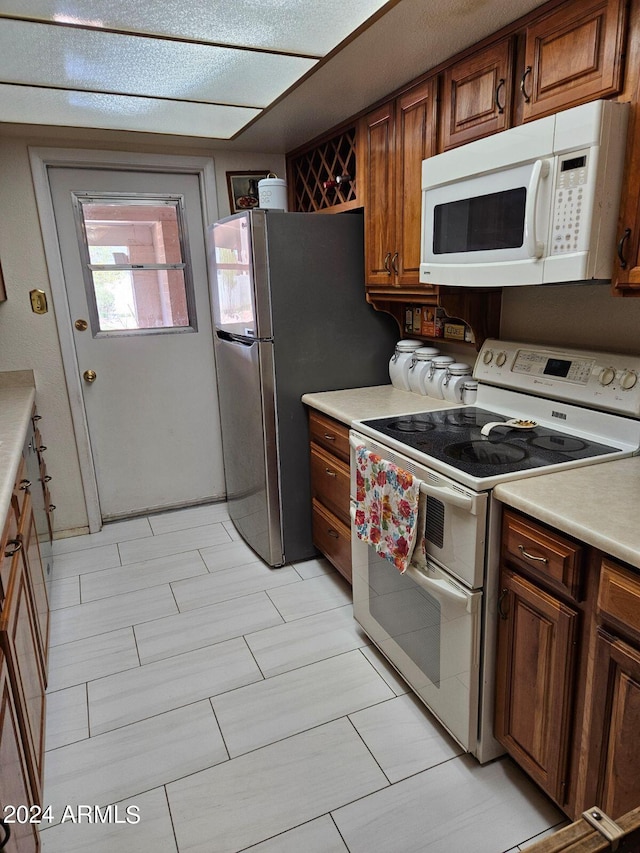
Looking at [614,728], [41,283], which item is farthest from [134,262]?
[614,728]

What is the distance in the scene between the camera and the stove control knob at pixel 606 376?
5.32 ft

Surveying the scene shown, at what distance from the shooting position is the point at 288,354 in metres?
2.49

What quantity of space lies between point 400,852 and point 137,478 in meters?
2.46

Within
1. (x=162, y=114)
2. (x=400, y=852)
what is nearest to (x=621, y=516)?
(x=400, y=852)

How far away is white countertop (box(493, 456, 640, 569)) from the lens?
1094 millimetres

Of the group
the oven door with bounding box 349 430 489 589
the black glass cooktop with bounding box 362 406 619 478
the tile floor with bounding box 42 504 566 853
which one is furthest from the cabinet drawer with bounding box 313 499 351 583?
the oven door with bounding box 349 430 489 589

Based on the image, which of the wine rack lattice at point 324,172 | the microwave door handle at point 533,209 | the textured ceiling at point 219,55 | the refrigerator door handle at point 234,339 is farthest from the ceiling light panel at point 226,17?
the refrigerator door handle at point 234,339

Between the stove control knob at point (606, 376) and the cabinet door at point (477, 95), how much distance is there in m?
0.78

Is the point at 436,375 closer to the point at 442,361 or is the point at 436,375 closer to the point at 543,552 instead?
the point at 442,361

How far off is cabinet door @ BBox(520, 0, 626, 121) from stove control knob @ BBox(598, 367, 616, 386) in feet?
2.40

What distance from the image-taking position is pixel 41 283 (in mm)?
2838

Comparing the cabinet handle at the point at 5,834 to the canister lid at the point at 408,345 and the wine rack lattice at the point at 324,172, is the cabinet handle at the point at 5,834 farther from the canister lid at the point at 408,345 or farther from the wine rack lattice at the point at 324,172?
the wine rack lattice at the point at 324,172

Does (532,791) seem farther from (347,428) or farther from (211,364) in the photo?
(211,364)

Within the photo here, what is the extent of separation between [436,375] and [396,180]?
2.63ft
